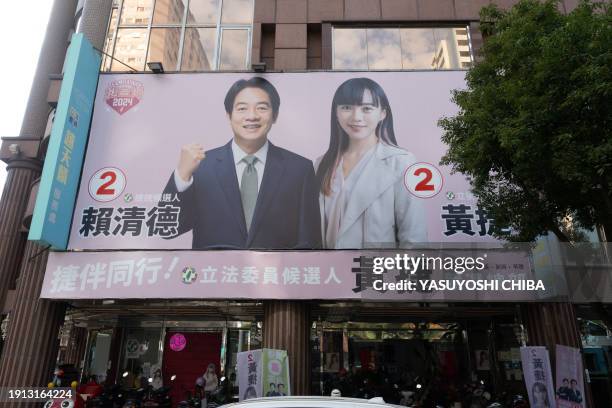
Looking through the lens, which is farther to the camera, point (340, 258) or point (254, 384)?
point (340, 258)

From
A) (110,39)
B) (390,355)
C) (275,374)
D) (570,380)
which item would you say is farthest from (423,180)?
(110,39)

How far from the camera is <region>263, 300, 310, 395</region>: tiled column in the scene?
10.7 meters

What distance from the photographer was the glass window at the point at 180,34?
1409 centimetres

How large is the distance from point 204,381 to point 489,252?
30.2ft

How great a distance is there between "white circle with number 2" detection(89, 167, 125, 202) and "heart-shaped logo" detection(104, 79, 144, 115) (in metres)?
1.93

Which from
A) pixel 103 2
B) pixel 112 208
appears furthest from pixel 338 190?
pixel 103 2

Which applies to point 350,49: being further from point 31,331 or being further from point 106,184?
point 31,331

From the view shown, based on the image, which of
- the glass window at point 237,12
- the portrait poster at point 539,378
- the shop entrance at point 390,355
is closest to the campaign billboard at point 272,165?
the glass window at point 237,12

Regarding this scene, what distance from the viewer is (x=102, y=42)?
564 inches

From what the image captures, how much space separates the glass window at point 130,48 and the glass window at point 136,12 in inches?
12.2

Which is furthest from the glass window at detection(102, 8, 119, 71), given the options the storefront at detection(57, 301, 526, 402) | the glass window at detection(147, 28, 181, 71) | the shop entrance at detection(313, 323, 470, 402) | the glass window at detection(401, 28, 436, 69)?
the shop entrance at detection(313, 323, 470, 402)

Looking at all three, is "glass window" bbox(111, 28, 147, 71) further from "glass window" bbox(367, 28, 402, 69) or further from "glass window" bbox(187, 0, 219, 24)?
"glass window" bbox(367, 28, 402, 69)

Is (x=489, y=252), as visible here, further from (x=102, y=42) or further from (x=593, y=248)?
(x=102, y=42)

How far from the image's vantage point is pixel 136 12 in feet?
48.6
